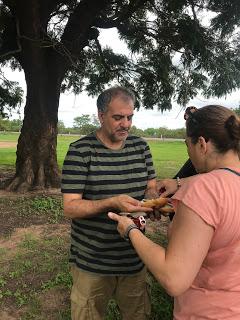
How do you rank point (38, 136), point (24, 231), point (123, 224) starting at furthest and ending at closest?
point (38, 136), point (24, 231), point (123, 224)

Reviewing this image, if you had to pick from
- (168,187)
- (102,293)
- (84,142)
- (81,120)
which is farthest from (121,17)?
(81,120)

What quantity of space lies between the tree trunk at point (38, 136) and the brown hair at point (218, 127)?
8113 mm

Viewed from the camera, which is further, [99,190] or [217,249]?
[99,190]

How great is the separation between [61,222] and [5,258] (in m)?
1.76

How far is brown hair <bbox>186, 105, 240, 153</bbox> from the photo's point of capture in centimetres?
173

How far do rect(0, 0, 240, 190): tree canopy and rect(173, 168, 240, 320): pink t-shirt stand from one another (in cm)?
762

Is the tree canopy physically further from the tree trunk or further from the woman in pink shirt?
the woman in pink shirt

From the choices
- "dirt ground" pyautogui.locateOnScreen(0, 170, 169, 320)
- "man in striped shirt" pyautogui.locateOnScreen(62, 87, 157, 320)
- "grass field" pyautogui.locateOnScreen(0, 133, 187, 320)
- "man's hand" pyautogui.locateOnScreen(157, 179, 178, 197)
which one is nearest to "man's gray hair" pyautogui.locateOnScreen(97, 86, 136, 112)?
"man in striped shirt" pyautogui.locateOnScreen(62, 87, 157, 320)

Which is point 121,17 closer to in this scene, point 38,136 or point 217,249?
point 38,136

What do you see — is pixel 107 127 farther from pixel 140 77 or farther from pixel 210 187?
pixel 140 77

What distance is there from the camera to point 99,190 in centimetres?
278

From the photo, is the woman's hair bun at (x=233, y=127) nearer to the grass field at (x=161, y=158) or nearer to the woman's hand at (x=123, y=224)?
the woman's hand at (x=123, y=224)

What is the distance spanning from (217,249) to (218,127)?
0.49 m

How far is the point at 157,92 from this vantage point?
12109mm
